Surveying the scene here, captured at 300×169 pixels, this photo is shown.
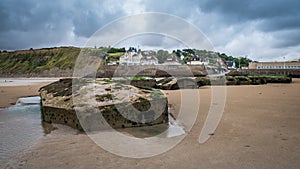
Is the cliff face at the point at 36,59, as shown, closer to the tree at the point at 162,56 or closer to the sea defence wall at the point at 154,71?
the tree at the point at 162,56

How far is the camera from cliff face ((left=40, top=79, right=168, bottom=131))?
230 inches

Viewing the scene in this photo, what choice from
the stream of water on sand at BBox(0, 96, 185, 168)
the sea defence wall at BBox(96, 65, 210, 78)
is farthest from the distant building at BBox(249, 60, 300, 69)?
the stream of water on sand at BBox(0, 96, 185, 168)

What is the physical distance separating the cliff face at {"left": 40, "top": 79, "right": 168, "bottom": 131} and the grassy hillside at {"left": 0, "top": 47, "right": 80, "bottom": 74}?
10707 centimetres

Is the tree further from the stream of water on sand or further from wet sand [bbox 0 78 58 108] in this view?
the stream of water on sand

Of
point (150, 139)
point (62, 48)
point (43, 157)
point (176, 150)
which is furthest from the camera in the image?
point (62, 48)

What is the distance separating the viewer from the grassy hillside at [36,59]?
115581mm

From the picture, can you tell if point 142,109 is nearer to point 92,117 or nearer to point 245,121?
point 92,117

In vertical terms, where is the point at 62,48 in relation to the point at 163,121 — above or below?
above

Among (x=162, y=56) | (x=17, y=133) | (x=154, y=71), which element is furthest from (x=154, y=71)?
(x=17, y=133)

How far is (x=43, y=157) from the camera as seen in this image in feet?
12.8

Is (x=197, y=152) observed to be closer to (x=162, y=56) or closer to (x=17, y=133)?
(x=17, y=133)

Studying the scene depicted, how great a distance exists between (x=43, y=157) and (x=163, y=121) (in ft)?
11.6

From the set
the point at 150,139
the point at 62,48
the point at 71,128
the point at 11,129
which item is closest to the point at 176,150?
the point at 150,139

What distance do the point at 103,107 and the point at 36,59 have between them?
466ft
